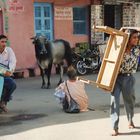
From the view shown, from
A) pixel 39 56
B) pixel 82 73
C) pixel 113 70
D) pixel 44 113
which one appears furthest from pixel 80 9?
pixel 113 70

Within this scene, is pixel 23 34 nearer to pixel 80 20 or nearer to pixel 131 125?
pixel 80 20

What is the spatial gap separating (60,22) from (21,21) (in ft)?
5.89

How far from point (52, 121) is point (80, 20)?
9864 millimetres

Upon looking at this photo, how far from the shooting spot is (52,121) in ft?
28.8

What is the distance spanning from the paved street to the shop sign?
18.0 ft

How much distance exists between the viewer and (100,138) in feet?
24.3

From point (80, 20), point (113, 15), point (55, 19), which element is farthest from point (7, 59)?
point (113, 15)

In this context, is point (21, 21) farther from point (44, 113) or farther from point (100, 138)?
point (100, 138)

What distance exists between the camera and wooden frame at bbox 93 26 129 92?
721cm

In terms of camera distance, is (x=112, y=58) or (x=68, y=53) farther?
(x=68, y=53)

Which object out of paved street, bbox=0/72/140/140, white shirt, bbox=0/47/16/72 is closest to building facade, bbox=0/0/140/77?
paved street, bbox=0/72/140/140

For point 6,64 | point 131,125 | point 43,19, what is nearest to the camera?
point 131,125

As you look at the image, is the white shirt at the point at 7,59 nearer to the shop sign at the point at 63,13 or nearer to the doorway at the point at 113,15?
the shop sign at the point at 63,13

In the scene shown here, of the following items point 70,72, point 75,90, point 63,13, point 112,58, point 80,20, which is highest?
point 63,13
